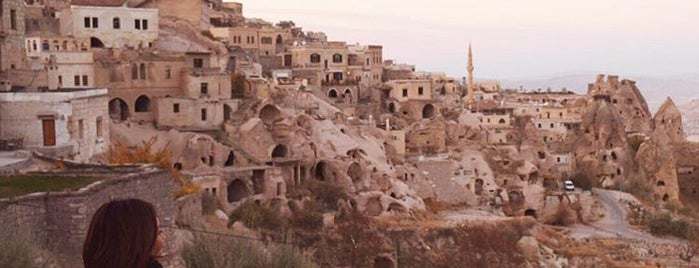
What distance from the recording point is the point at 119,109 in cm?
3400

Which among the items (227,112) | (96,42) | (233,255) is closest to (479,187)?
(227,112)

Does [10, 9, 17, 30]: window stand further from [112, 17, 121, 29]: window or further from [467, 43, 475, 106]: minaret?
[467, 43, 475, 106]: minaret

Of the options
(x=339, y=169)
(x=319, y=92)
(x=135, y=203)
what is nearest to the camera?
(x=135, y=203)

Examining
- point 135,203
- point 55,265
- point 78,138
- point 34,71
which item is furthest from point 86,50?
point 135,203

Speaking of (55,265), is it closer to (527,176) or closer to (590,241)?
(590,241)

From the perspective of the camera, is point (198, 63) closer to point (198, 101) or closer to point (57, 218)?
point (198, 101)

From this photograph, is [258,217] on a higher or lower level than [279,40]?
lower

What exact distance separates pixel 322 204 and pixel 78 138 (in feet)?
34.3

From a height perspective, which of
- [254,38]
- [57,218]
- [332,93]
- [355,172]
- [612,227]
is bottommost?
[612,227]

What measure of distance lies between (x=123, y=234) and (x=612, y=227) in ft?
125

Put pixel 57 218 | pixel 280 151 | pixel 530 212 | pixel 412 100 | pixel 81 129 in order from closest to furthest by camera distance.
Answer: pixel 57 218 < pixel 81 129 < pixel 280 151 < pixel 530 212 < pixel 412 100

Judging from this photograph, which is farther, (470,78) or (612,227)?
(470,78)

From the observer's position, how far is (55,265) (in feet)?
35.0

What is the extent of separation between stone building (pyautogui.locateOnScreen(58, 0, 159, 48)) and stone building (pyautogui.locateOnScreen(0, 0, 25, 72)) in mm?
11079
